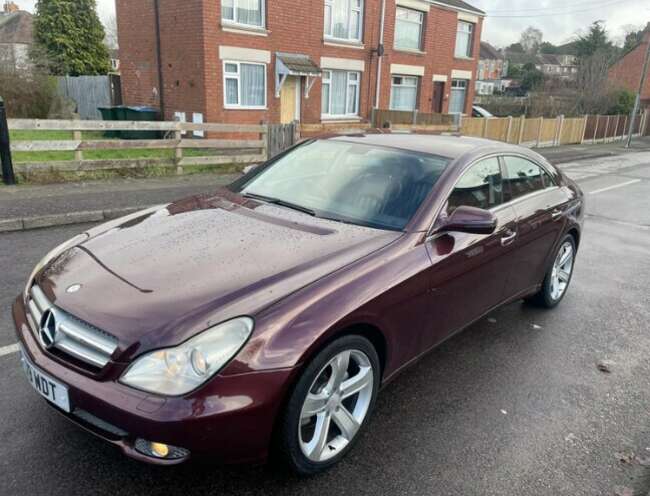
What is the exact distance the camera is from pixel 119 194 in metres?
8.65

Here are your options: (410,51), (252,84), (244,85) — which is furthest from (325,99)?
(410,51)

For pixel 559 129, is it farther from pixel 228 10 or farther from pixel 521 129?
pixel 228 10

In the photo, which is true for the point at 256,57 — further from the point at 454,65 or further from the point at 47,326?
the point at 47,326

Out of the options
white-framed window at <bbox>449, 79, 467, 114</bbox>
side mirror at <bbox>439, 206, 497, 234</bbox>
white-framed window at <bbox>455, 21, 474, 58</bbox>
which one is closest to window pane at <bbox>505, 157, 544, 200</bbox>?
side mirror at <bbox>439, 206, 497, 234</bbox>

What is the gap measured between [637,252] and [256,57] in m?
13.1

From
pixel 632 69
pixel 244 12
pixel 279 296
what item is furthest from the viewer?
pixel 632 69

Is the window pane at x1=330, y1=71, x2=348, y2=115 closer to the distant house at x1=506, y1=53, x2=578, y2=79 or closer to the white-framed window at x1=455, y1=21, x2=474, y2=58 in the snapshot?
the white-framed window at x1=455, y1=21, x2=474, y2=58

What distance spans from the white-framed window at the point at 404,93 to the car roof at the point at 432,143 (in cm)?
1901

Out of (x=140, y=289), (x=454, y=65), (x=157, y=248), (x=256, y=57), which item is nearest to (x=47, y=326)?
(x=140, y=289)

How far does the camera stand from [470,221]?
3059 millimetres

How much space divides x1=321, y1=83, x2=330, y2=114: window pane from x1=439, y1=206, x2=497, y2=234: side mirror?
17.4 m

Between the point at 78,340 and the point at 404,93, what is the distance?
74.0 feet

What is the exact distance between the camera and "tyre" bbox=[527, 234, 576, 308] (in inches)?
188

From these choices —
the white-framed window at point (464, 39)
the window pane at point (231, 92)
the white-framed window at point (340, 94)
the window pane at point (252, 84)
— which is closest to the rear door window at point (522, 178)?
the window pane at point (231, 92)
